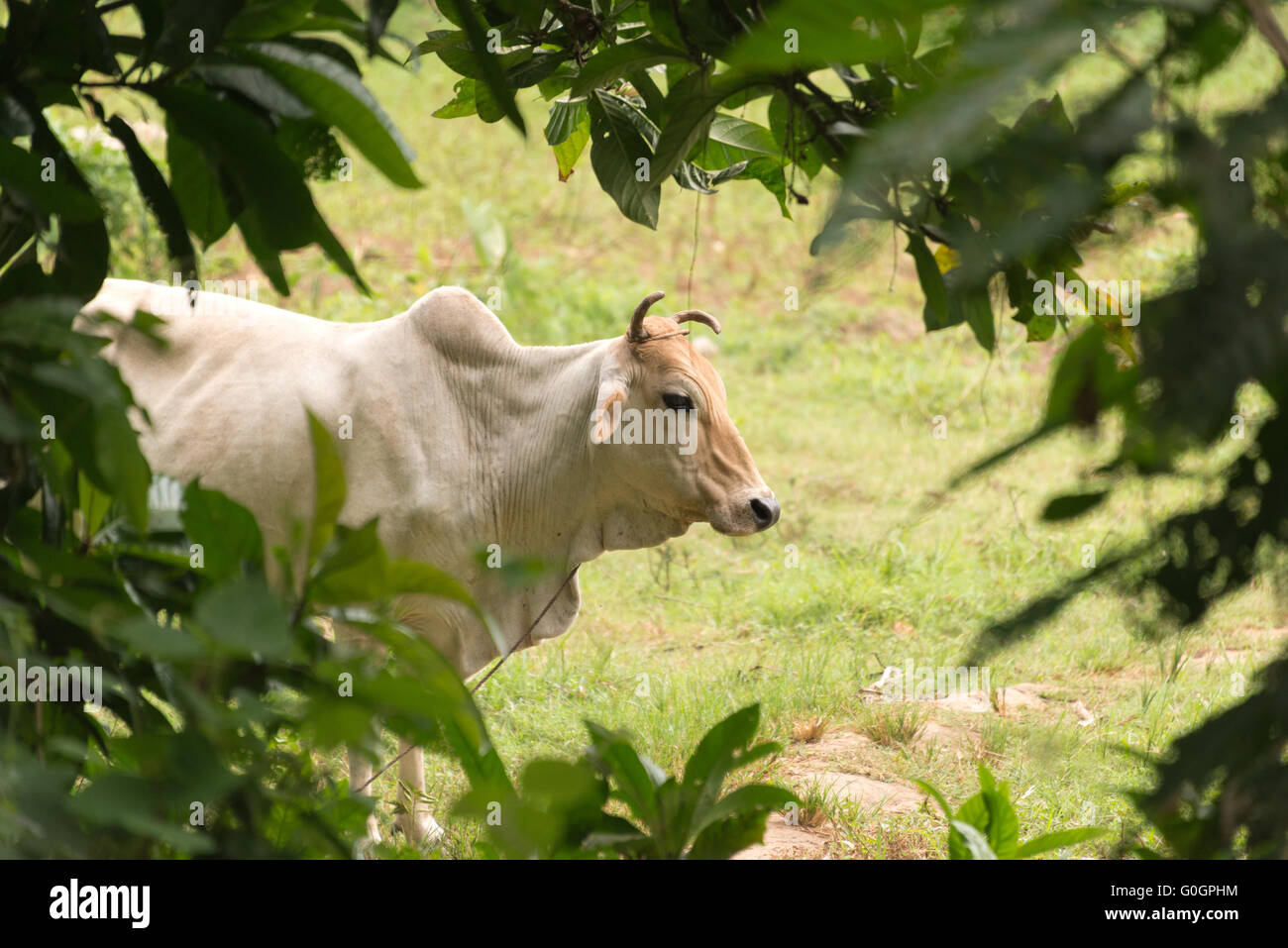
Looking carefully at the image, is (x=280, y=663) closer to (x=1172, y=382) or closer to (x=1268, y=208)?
(x=1172, y=382)

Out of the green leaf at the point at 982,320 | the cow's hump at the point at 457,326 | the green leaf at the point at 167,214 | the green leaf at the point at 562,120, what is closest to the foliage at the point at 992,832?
the green leaf at the point at 982,320

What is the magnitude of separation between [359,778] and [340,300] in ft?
16.1

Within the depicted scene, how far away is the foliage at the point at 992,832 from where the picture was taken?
147cm

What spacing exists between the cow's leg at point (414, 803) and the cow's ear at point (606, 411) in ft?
2.94

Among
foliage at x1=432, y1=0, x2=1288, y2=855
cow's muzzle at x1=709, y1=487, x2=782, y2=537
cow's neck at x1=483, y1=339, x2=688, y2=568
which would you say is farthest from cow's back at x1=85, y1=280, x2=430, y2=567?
foliage at x1=432, y1=0, x2=1288, y2=855

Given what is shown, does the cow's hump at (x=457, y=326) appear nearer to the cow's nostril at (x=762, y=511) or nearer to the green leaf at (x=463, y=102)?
the cow's nostril at (x=762, y=511)

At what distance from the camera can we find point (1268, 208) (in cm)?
91

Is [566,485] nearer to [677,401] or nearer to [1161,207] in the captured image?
[677,401]

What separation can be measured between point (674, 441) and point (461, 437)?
57cm

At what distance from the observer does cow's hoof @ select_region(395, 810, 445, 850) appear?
10.5ft

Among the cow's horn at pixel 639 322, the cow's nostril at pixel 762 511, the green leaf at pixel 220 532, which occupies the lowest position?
the green leaf at pixel 220 532

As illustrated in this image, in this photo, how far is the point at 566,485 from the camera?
136 inches

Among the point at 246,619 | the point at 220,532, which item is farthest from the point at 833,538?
the point at 246,619

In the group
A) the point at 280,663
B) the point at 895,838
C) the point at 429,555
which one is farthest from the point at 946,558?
the point at 280,663
